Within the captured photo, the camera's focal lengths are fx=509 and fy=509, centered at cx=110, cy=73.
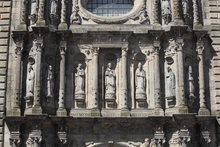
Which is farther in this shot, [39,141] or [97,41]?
[97,41]

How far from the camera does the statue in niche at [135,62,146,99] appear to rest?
62.5 feet

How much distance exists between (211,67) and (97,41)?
447 cm

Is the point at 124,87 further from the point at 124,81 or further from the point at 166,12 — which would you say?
the point at 166,12

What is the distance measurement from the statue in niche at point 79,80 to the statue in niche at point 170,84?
10.4 ft

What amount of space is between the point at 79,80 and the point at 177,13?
455 centimetres

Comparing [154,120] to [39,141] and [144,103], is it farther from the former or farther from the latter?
[39,141]

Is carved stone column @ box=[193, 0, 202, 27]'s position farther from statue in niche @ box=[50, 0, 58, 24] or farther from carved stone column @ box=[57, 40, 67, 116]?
statue in niche @ box=[50, 0, 58, 24]

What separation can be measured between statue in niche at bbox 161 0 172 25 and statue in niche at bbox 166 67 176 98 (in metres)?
1.98

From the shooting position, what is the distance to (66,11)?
20.0 m

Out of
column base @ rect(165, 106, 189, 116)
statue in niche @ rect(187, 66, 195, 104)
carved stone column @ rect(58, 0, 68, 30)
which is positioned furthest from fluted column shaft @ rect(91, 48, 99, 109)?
statue in niche @ rect(187, 66, 195, 104)

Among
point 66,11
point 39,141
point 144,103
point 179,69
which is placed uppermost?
point 66,11

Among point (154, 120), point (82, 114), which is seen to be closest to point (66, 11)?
point (82, 114)

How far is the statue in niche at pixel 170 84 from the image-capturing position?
737 inches

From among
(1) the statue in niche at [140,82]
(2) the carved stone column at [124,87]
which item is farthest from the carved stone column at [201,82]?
(2) the carved stone column at [124,87]
